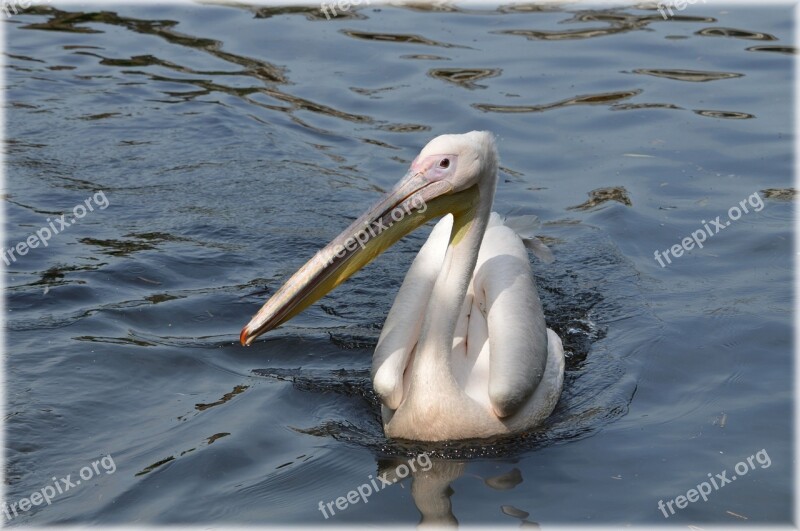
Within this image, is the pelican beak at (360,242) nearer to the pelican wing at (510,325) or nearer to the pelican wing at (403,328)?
the pelican wing at (403,328)

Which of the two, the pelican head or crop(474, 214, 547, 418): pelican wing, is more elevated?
the pelican head

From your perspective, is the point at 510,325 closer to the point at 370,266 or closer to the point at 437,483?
the point at 437,483

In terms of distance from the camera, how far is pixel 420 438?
4.75m

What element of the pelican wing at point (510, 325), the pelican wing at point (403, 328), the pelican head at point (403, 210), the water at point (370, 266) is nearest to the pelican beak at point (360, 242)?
the pelican head at point (403, 210)

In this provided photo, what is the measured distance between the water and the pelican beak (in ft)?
2.32

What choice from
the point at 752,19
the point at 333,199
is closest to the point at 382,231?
the point at 333,199

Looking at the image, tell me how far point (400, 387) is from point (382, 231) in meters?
0.74

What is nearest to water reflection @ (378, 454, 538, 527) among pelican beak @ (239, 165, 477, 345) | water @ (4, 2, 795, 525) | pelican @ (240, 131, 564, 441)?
water @ (4, 2, 795, 525)

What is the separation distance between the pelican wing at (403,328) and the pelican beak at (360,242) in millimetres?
468

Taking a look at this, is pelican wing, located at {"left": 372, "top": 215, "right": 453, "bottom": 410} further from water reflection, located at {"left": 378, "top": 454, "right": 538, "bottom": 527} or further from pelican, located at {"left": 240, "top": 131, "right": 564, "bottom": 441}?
water reflection, located at {"left": 378, "top": 454, "right": 538, "bottom": 527}

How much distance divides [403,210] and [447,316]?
519 mm

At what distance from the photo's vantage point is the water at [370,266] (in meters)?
4.50

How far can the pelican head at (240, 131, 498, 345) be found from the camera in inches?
171

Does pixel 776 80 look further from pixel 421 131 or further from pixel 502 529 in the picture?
pixel 502 529
